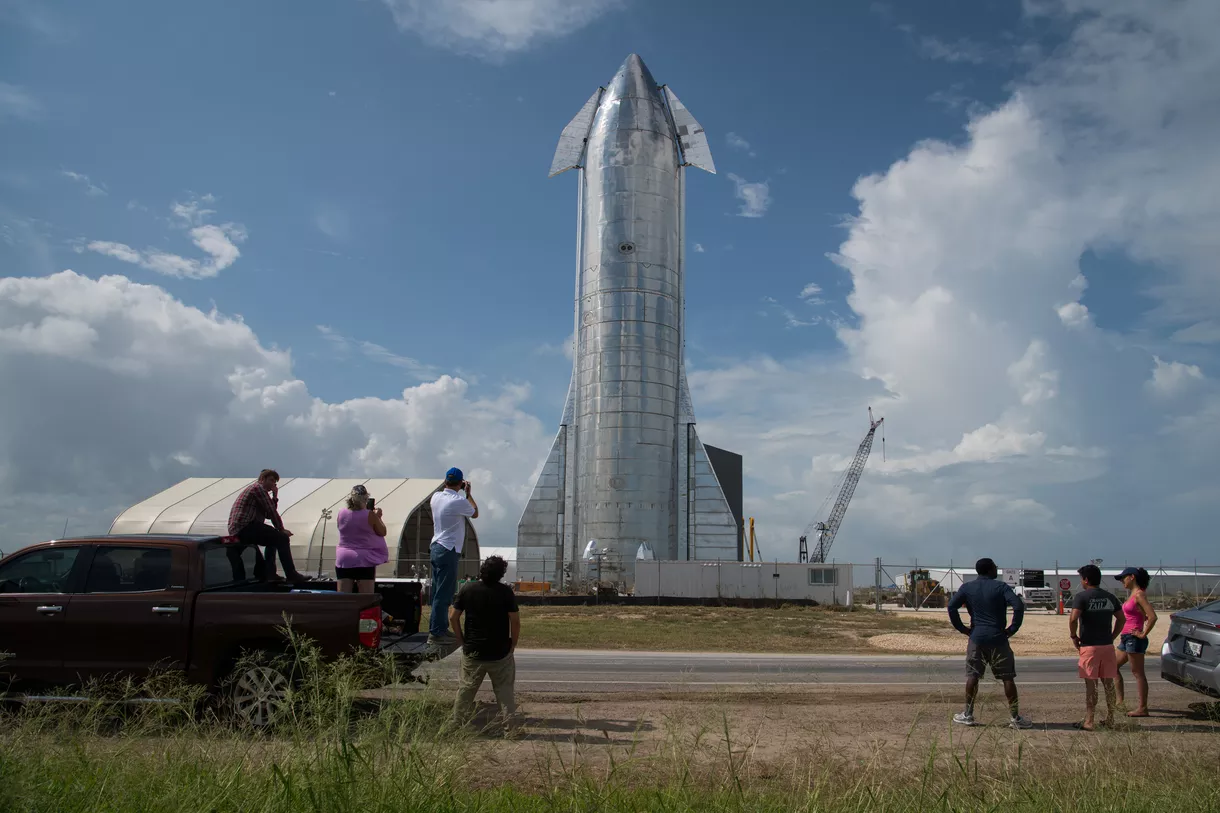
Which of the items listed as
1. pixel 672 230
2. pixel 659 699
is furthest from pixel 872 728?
pixel 672 230

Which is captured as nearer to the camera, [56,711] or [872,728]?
[56,711]

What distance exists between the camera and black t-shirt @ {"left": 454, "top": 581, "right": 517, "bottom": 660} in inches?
305

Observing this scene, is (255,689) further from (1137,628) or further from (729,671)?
(1137,628)

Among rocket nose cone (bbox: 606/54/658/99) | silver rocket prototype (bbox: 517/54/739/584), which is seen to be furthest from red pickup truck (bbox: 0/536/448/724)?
rocket nose cone (bbox: 606/54/658/99)

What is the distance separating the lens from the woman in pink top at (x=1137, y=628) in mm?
9586

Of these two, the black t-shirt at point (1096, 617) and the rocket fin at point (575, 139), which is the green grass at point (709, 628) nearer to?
the black t-shirt at point (1096, 617)

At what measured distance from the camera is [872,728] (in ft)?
28.0

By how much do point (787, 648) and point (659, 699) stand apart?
11.3 m

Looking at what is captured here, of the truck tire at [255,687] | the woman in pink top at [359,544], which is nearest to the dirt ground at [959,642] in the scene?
the woman in pink top at [359,544]

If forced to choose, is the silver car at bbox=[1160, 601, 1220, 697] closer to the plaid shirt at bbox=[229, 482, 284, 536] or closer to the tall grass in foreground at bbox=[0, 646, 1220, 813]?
the tall grass in foreground at bbox=[0, 646, 1220, 813]

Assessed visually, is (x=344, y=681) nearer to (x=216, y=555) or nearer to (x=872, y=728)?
(x=216, y=555)

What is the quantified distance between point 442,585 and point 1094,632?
6912mm

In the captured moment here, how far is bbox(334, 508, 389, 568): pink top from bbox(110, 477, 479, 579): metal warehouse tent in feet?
106

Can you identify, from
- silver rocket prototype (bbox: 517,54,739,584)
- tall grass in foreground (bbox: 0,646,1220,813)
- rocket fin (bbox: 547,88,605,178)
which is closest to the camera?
tall grass in foreground (bbox: 0,646,1220,813)
